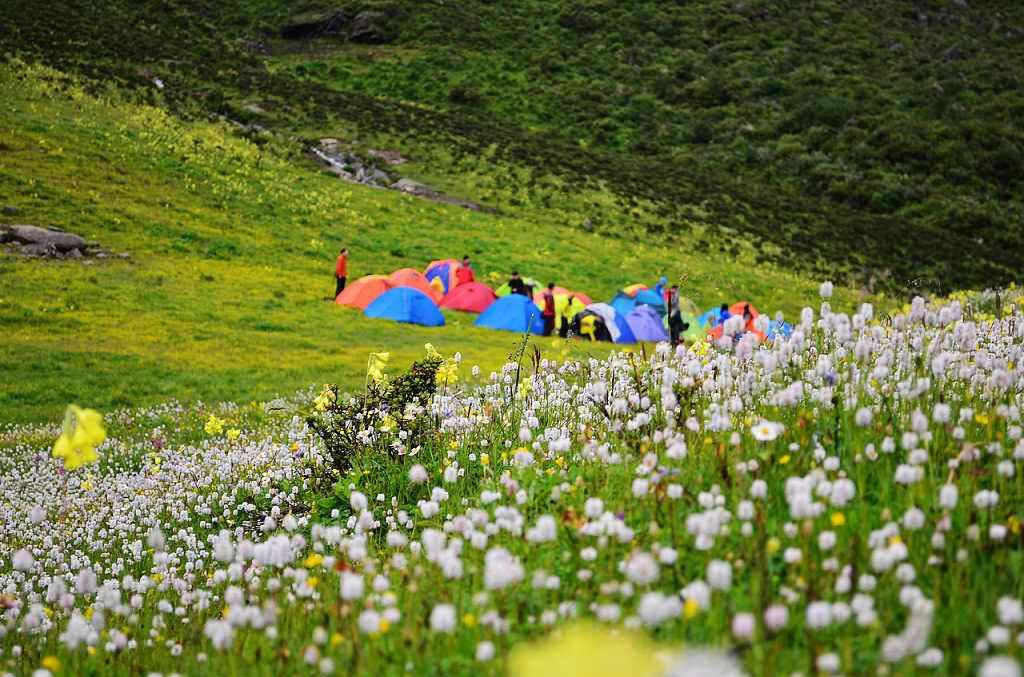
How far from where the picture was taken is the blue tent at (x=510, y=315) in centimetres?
2397

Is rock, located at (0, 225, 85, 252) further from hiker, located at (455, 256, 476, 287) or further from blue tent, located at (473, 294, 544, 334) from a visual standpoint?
blue tent, located at (473, 294, 544, 334)

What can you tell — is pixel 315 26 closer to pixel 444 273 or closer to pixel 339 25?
pixel 339 25

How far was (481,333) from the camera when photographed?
22.9 m

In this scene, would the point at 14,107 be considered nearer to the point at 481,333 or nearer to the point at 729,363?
the point at 481,333

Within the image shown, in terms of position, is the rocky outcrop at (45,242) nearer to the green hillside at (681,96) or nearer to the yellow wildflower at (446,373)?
the green hillside at (681,96)

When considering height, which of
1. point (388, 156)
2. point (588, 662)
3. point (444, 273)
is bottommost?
point (588, 662)

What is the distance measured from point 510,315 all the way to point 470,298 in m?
2.41

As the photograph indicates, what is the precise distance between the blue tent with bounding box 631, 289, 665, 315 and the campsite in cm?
35

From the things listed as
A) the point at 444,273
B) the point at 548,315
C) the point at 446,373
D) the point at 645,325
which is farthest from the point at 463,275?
the point at 446,373

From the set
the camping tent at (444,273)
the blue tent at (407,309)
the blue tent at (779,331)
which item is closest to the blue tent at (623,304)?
the camping tent at (444,273)

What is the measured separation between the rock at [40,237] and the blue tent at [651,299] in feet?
59.7

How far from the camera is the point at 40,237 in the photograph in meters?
25.0

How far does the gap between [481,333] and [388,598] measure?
20.1m

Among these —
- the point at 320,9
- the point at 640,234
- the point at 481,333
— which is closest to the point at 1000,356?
the point at 481,333
